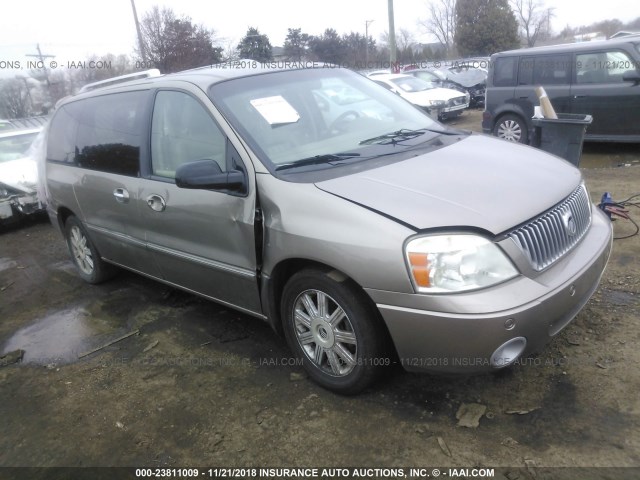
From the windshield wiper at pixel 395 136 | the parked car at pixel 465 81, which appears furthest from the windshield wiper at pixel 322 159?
the parked car at pixel 465 81

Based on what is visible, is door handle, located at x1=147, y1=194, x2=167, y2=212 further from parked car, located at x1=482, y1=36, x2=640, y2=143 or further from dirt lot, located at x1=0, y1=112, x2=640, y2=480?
parked car, located at x1=482, y1=36, x2=640, y2=143

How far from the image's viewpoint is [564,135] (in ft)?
18.9

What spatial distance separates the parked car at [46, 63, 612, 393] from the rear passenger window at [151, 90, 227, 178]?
0.01m

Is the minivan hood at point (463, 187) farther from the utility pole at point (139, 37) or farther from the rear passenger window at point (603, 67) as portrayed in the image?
the utility pole at point (139, 37)

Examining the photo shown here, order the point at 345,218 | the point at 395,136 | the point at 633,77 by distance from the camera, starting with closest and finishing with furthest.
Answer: the point at 345,218 → the point at 395,136 → the point at 633,77

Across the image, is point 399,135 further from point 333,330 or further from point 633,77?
point 633,77

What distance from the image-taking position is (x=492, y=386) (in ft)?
9.55

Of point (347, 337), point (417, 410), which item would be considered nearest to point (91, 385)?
point (347, 337)

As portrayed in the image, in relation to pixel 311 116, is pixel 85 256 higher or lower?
lower

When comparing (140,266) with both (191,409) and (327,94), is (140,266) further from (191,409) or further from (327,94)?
(327,94)

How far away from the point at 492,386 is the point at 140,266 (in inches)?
109

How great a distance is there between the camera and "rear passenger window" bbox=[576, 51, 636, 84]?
819 cm

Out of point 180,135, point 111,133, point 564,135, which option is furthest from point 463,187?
point 564,135

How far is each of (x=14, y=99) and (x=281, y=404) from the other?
41.3 ft
